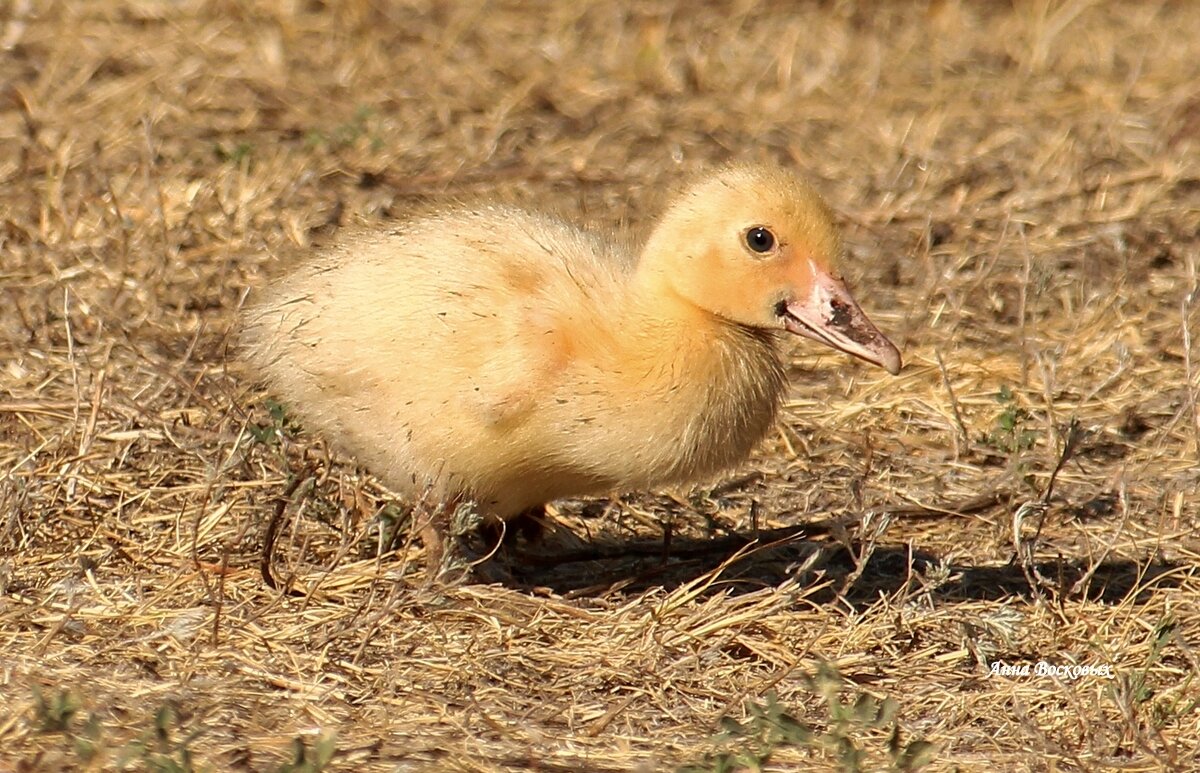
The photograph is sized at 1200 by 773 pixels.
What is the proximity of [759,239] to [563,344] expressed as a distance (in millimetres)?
497

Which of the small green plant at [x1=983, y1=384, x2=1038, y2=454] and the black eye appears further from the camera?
the small green plant at [x1=983, y1=384, x2=1038, y2=454]

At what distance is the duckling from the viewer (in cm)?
381

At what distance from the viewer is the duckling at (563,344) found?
3809mm

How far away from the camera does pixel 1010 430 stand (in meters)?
4.70

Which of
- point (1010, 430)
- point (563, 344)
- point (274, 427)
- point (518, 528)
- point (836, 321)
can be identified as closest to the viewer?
point (563, 344)

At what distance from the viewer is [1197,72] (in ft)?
24.9

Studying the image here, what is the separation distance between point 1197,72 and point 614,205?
9.51ft

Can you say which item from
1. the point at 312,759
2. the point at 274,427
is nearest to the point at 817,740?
the point at 312,759

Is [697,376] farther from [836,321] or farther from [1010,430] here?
[1010,430]

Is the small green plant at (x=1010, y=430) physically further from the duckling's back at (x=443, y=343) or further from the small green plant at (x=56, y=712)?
the small green plant at (x=56, y=712)

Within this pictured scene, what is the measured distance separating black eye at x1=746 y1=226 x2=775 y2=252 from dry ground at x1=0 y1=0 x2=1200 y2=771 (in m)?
0.67

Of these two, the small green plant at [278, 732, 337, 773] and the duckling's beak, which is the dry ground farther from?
the duckling's beak

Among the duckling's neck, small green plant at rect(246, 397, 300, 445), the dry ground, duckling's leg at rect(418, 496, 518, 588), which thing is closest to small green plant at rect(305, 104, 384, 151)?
the dry ground

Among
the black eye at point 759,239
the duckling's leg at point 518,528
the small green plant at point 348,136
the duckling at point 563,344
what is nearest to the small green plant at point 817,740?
the duckling at point 563,344
